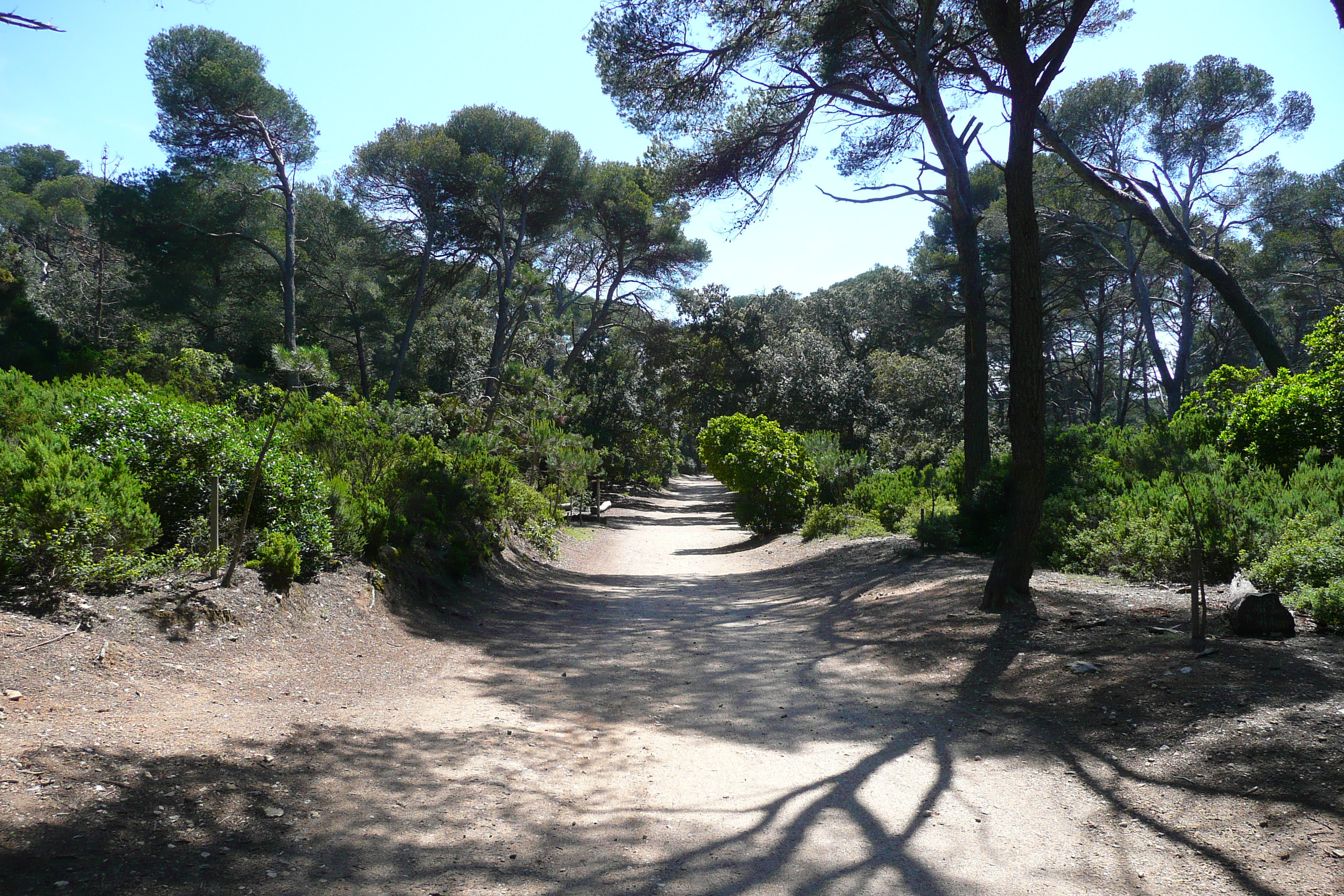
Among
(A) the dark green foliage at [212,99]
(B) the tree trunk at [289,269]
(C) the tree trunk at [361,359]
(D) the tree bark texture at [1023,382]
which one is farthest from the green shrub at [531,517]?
(C) the tree trunk at [361,359]

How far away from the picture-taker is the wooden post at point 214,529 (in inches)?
240

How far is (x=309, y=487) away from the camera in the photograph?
7543 millimetres

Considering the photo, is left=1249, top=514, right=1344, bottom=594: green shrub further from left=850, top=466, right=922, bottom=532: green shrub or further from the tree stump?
left=850, top=466, right=922, bottom=532: green shrub

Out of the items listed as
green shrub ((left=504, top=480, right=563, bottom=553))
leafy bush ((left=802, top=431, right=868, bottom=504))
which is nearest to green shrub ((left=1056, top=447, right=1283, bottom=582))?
green shrub ((left=504, top=480, right=563, bottom=553))

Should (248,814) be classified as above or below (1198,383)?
below

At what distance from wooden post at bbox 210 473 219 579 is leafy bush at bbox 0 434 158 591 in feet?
1.61

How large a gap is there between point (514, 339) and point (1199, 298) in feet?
98.6

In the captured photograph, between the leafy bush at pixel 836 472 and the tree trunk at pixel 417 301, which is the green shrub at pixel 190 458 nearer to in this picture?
the leafy bush at pixel 836 472

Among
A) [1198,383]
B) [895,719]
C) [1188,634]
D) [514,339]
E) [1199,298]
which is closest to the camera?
[895,719]

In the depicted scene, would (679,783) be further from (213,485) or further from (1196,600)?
(213,485)

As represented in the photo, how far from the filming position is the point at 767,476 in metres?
18.2

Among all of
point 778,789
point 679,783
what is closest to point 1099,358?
point 778,789

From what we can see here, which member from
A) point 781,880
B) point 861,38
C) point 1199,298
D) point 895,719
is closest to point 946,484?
point 861,38

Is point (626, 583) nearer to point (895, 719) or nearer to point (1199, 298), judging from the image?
point (895, 719)
